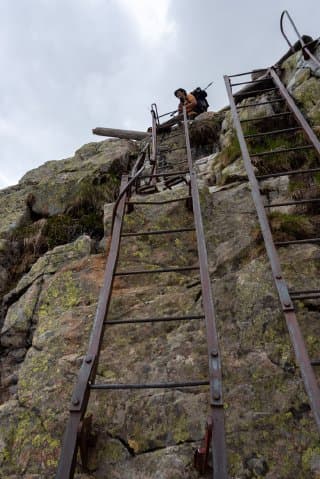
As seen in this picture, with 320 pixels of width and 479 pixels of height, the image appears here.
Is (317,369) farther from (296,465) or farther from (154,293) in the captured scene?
(154,293)

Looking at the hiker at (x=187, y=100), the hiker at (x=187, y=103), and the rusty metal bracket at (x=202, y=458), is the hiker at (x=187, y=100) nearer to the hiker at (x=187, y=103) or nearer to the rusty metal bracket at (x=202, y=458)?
the hiker at (x=187, y=103)

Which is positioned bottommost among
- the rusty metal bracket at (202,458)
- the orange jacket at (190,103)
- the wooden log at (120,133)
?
the rusty metal bracket at (202,458)

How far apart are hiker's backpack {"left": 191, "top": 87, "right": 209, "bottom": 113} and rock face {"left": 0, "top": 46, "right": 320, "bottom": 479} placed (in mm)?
5604

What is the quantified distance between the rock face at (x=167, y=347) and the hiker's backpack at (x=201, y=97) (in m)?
5.60

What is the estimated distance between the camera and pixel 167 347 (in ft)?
9.80

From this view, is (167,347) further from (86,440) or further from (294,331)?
(294,331)

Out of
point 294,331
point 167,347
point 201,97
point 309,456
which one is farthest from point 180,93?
point 309,456

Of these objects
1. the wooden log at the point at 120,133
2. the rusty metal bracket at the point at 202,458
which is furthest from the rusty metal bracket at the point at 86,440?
the wooden log at the point at 120,133

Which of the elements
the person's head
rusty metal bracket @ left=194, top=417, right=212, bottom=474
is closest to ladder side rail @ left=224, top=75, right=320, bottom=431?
rusty metal bracket @ left=194, top=417, right=212, bottom=474

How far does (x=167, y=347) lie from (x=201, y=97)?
30.7 feet

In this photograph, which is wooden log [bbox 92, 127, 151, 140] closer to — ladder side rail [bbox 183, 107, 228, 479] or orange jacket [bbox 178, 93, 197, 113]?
orange jacket [bbox 178, 93, 197, 113]

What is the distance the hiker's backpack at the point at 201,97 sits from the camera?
1069cm

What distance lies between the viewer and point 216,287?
340cm

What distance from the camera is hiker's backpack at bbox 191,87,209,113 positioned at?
10688 millimetres
